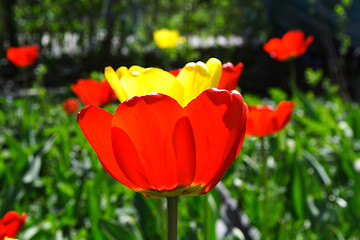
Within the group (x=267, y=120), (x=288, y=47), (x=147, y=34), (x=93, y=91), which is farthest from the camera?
(x=147, y=34)

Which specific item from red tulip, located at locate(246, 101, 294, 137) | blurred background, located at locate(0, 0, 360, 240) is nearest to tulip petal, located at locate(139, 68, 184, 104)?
blurred background, located at locate(0, 0, 360, 240)

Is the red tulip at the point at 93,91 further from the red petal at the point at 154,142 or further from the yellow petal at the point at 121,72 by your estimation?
the red petal at the point at 154,142

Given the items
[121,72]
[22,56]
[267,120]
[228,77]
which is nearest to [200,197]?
[267,120]

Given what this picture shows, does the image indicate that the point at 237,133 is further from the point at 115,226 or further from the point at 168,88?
the point at 115,226

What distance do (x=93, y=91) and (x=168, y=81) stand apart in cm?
118

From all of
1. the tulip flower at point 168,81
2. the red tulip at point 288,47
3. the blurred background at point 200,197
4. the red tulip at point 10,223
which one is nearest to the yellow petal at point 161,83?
the tulip flower at point 168,81

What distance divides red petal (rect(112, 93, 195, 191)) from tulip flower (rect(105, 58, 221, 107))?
0.10 meters

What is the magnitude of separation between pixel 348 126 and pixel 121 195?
143 centimetres

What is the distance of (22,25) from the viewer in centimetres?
724

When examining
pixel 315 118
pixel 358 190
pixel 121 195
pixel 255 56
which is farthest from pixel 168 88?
pixel 255 56

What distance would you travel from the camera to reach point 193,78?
0.65 meters

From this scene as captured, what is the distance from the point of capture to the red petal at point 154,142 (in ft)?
1.68

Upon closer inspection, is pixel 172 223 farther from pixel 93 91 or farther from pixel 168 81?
pixel 93 91

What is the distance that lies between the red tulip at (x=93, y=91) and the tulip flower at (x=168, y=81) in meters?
1.03
